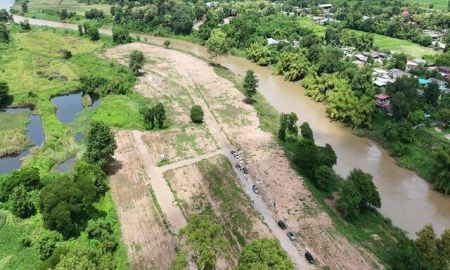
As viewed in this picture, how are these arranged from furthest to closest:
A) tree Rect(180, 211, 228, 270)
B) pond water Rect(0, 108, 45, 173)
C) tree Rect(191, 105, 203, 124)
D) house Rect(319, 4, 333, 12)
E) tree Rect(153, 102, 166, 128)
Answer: house Rect(319, 4, 333, 12)
tree Rect(191, 105, 203, 124)
tree Rect(153, 102, 166, 128)
pond water Rect(0, 108, 45, 173)
tree Rect(180, 211, 228, 270)

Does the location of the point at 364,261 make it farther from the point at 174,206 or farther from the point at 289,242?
the point at 174,206

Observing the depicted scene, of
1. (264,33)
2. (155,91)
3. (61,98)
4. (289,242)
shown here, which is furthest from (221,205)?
(264,33)

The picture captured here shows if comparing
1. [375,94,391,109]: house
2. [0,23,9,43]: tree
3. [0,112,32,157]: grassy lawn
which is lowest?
[0,23,9,43]: tree

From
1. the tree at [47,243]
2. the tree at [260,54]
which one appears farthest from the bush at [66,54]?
the tree at [47,243]

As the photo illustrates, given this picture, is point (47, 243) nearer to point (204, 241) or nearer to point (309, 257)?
point (204, 241)

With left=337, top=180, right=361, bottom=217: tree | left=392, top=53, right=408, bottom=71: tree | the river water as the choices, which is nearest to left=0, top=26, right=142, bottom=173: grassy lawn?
the river water

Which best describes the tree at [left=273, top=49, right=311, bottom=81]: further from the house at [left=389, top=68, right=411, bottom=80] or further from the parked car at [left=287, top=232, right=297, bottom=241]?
the parked car at [left=287, top=232, right=297, bottom=241]

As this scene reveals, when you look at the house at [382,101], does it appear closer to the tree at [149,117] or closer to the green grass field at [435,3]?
the tree at [149,117]
